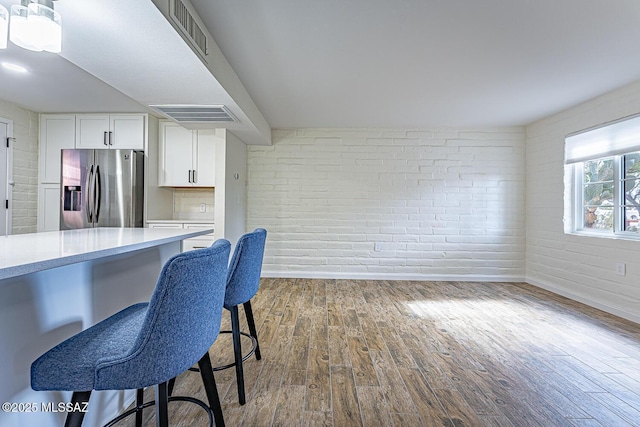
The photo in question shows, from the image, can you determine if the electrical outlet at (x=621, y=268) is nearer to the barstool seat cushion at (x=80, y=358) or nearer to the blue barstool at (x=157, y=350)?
the blue barstool at (x=157, y=350)

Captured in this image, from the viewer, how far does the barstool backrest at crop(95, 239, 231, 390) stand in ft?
2.82

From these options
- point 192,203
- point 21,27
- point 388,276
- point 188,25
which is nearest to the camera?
point 21,27

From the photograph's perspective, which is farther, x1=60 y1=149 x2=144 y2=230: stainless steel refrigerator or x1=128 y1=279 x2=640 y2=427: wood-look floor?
x1=60 y1=149 x2=144 y2=230: stainless steel refrigerator

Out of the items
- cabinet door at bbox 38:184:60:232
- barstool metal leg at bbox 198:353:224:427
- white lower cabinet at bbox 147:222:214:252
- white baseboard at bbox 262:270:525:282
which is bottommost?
white baseboard at bbox 262:270:525:282

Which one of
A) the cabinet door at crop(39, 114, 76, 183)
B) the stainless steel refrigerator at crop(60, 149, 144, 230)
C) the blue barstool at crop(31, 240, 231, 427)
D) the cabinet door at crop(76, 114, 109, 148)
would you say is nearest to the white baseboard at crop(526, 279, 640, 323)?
the blue barstool at crop(31, 240, 231, 427)

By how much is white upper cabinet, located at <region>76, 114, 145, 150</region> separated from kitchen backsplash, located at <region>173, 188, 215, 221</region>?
866mm

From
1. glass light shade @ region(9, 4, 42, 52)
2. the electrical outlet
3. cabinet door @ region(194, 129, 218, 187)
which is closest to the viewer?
glass light shade @ region(9, 4, 42, 52)

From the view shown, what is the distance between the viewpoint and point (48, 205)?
4047 millimetres

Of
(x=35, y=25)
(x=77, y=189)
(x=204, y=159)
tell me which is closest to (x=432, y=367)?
(x=35, y=25)

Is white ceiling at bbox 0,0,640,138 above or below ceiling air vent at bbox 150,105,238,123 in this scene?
above

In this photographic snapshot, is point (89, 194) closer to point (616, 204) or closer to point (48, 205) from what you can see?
point (48, 205)

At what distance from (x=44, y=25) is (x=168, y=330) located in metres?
1.37

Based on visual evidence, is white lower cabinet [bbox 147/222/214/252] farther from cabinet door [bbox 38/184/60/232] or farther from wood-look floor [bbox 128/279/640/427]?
cabinet door [bbox 38/184/60/232]

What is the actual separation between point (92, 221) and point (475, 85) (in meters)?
4.64
